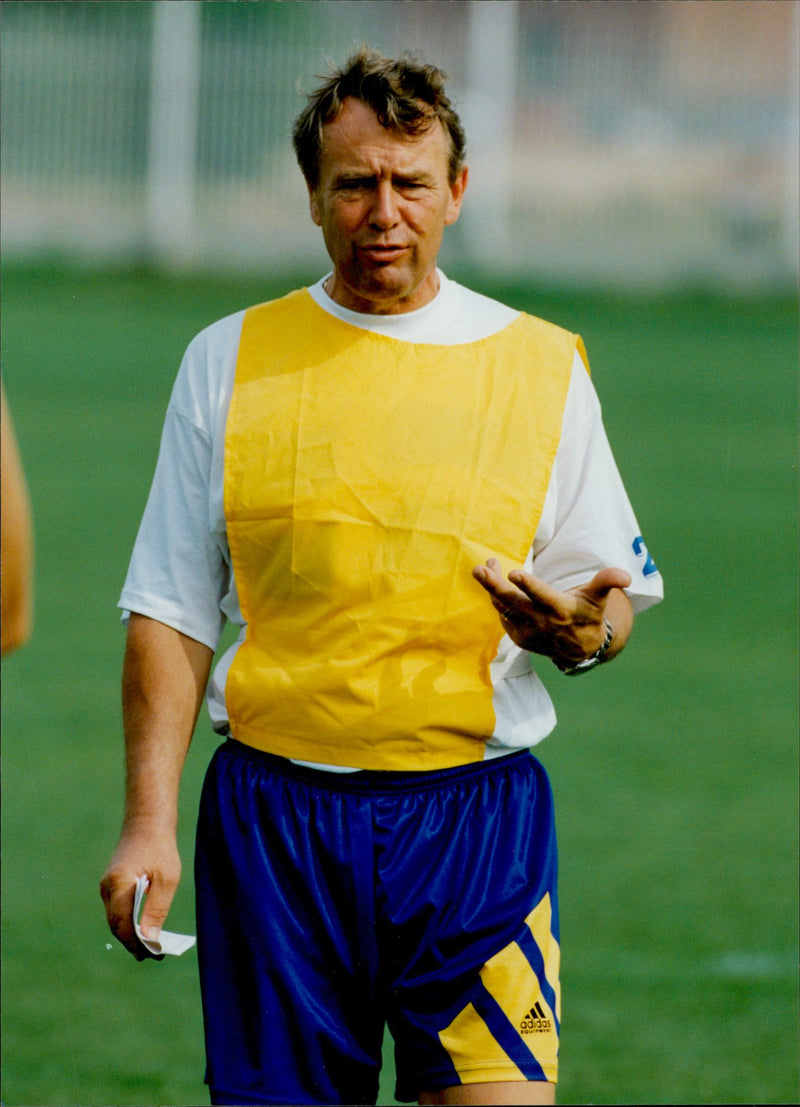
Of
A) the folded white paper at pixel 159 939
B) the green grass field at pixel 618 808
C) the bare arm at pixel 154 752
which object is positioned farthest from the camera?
the green grass field at pixel 618 808

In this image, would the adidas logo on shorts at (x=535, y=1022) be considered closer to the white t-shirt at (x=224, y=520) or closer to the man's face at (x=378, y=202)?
the white t-shirt at (x=224, y=520)

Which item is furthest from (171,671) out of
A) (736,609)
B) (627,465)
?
(627,465)

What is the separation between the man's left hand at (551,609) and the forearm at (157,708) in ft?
1.56

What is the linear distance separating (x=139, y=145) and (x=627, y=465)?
1271 cm

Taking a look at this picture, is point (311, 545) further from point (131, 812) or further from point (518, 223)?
point (518, 223)

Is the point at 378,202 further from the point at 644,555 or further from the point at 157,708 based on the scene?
the point at 157,708

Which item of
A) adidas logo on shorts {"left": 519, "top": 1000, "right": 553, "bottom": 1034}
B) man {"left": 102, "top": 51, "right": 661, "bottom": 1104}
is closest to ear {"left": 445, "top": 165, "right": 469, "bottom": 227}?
man {"left": 102, "top": 51, "right": 661, "bottom": 1104}

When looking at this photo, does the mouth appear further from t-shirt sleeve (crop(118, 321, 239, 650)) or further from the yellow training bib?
t-shirt sleeve (crop(118, 321, 239, 650))

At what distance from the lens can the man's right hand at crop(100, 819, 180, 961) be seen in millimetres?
2434

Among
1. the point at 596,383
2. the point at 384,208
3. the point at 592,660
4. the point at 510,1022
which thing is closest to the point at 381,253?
the point at 384,208

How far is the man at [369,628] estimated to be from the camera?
8.30ft

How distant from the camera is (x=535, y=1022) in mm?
2555

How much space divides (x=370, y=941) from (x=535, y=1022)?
0.26 metres

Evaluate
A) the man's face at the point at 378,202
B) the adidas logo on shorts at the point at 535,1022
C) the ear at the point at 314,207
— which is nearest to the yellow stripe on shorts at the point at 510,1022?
the adidas logo on shorts at the point at 535,1022
